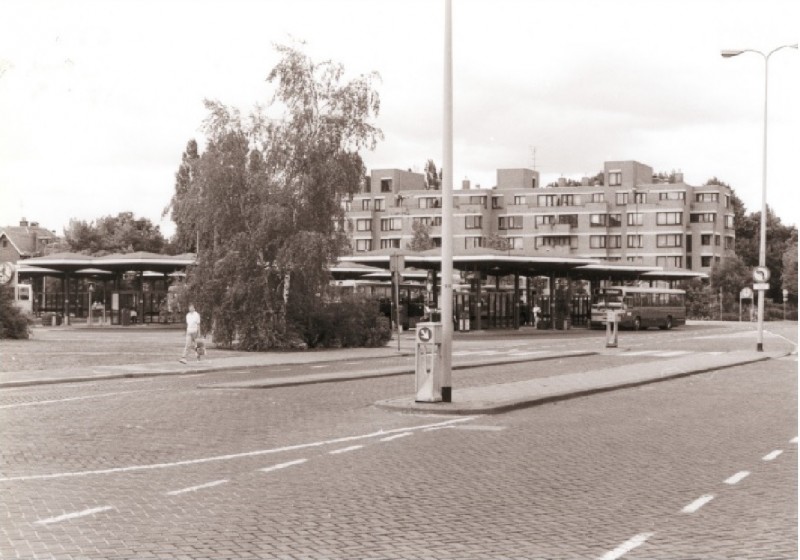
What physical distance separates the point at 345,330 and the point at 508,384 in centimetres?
1730

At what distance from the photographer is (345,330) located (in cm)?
3884

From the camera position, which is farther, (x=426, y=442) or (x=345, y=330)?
(x=345, y=330)

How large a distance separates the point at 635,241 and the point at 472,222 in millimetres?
19861

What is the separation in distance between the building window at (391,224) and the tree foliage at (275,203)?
98384 mm

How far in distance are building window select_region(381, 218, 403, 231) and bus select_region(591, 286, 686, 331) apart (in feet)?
211

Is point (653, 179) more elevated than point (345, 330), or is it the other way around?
point (653, 179)

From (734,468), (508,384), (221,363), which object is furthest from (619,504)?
(221,363)

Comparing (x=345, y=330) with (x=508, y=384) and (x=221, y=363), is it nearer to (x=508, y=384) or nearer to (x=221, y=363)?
(x=221, y=363)

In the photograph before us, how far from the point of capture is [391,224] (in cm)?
13812

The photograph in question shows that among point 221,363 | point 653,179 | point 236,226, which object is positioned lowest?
point 221,363

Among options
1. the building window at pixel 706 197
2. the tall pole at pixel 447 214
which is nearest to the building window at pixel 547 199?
the building window at pixel 706 197

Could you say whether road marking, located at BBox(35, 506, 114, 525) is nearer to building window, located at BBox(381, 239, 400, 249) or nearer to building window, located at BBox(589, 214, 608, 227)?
building window, located at BBox(589, 214, 608, 227)

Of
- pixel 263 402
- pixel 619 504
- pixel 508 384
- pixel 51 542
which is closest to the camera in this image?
pixel 51 542

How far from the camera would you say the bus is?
6969 centimetres
